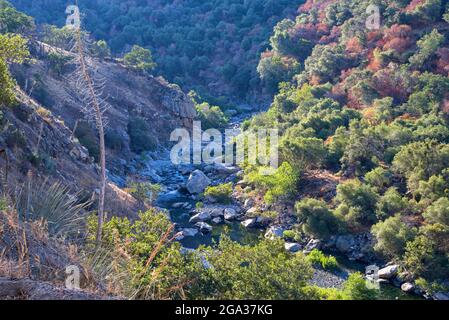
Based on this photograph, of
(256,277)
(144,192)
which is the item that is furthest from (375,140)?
(256,277)

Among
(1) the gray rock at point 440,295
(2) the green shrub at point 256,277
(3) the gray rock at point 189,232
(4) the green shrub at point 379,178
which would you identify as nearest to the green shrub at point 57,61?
A: (3) the gray rock at point 189,232

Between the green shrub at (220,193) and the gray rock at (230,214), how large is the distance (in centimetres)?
120

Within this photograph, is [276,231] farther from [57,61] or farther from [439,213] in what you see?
[57,61]

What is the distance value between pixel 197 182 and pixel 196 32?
3699cm

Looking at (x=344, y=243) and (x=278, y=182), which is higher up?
(x=278, y=182)

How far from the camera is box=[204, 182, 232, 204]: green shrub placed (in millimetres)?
26719

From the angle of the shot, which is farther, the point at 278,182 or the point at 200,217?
the point at 278,182

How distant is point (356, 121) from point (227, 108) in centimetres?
2194

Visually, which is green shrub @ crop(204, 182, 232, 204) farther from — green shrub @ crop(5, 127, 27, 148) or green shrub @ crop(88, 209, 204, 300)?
green shrub @ crop(88, 209, 204, 300)

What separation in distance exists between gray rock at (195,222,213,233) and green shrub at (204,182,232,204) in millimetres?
3043

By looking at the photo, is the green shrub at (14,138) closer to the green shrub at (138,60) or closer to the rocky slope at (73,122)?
the rocky slope at (73,122)

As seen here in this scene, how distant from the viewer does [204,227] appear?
23.5 meters
